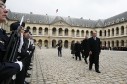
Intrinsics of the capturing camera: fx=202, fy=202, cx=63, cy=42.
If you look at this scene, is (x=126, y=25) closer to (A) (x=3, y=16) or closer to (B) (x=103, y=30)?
(B) (x=103, y=30)

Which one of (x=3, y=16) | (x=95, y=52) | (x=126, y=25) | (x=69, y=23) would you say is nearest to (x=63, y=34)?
(x=69, y=23)

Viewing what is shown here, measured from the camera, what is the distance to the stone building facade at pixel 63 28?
6564 cm

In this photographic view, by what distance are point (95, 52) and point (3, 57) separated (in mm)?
8054

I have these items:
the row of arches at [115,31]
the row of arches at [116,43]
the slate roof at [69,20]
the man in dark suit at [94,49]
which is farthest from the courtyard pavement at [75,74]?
the slate roof at [69,20]

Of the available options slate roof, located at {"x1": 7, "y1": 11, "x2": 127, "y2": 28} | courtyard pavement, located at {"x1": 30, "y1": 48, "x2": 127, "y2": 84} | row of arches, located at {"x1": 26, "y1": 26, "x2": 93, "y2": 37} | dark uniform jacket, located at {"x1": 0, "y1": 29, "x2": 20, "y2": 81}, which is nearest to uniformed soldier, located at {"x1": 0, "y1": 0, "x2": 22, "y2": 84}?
dark uniform jacket, located at {"x1": 0, "y1": 29, "x2": 20, "y2": 81}

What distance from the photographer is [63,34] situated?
70.4 metres

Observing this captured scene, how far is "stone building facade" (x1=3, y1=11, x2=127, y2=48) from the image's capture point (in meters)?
65.6

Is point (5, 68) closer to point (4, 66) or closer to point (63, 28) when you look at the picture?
point (4, 66)

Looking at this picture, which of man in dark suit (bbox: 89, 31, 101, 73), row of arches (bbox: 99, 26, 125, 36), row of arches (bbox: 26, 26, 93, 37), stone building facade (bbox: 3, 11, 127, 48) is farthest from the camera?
row of arches (bbox: 26, 26, 93, 37)

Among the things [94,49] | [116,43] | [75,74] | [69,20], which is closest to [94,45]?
[94,49]

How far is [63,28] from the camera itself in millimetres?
70125

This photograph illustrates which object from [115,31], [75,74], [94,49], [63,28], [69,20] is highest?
[69,20]

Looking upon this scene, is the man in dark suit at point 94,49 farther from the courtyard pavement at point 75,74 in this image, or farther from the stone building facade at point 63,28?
the stone building facade at point 63,28

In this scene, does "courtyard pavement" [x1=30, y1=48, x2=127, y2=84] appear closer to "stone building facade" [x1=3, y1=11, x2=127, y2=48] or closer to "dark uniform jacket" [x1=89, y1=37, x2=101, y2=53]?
"dark uniform jacket" [x1=89, y1=37, x2=101, y2=53]
